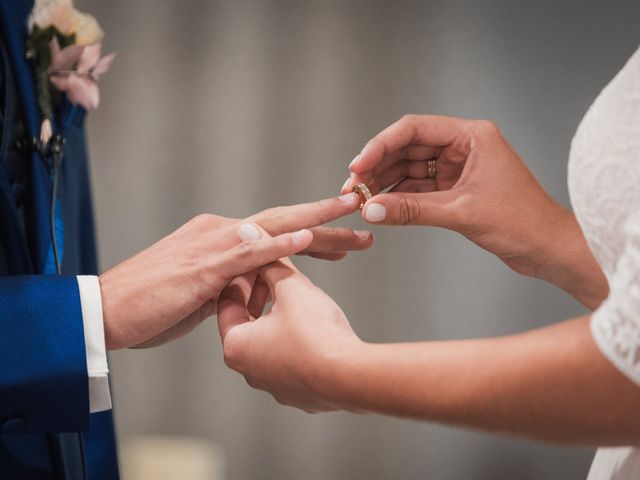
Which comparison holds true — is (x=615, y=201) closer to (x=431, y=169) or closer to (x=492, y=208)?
(x=492, y=208)

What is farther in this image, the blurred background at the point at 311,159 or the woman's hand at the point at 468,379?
the blurred background at the point at 311,159

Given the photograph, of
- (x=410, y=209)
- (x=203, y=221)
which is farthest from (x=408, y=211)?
(x=203, y=221)

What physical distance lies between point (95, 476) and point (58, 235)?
465mm

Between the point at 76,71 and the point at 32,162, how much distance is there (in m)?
0.20

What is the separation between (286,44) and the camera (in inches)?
108

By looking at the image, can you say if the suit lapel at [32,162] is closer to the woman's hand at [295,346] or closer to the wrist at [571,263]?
the woman's hand at [295,346]

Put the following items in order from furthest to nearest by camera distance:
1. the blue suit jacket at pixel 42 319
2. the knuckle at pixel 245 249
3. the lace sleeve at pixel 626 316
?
the knuckle at pixel 245 249
the blue suit jacket at pixel 42 319
the lace sleeve at pixel 626 316

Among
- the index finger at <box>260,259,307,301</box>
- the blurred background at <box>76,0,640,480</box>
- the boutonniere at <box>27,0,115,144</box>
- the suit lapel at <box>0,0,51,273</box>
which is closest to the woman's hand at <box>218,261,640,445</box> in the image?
the index finger at <box>260,259,307,301</box>

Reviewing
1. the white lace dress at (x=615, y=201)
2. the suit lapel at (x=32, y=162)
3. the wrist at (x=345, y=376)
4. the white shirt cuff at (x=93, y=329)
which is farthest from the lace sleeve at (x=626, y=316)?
the suit lapel at (x=32, y=162)

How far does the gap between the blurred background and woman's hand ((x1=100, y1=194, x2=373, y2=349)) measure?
59.7 inches

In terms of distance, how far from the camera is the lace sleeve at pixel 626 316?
1.82ft

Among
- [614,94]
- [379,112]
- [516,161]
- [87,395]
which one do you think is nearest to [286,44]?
[379,112]

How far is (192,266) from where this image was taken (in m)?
1.15

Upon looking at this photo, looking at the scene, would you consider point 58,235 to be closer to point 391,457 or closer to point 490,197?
point 490,197
